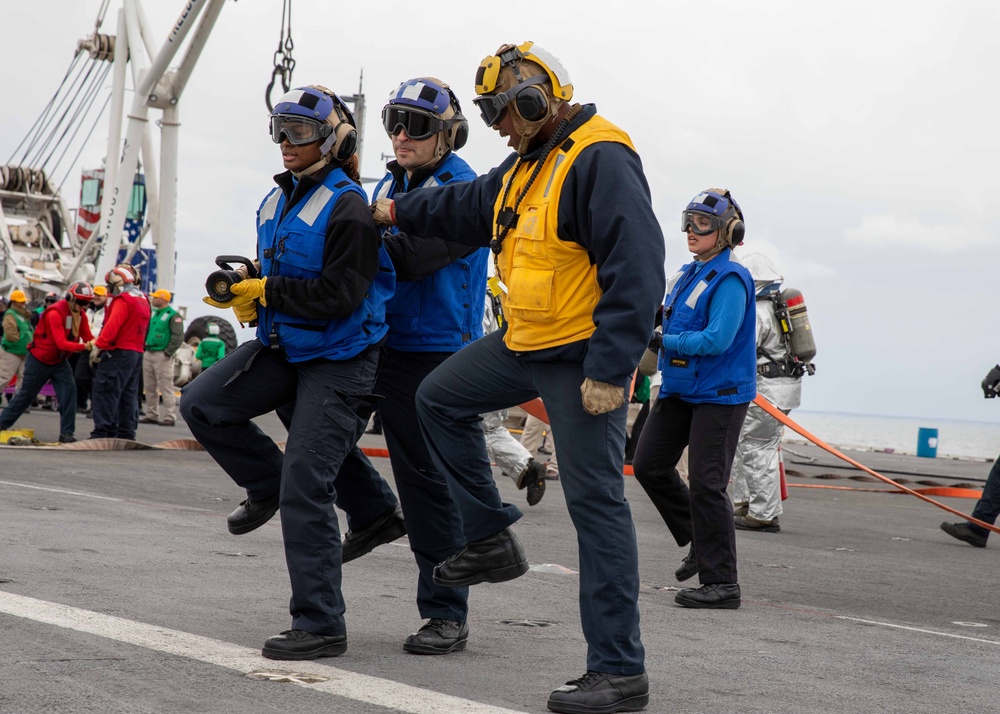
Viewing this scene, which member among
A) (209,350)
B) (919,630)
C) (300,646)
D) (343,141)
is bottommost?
(919,630)

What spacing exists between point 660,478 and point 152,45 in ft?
71.1

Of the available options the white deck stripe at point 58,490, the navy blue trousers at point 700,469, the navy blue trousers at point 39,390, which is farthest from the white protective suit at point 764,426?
the navy blue trousers at point 39,390

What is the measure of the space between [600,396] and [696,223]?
9.97 feet

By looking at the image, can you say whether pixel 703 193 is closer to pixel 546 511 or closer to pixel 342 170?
pixel 342 170

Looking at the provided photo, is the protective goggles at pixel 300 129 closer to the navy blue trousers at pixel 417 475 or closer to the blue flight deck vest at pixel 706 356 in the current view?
the navy blue trousers at pixel 417 475

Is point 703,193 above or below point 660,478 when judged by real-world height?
above

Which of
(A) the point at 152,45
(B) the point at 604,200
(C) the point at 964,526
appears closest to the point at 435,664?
(B) the point at 604,200

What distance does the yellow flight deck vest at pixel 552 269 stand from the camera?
144 inches

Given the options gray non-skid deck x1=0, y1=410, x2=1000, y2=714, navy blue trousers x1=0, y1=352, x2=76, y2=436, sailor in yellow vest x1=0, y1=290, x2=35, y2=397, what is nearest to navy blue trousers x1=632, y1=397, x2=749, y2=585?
gray non-skid deck x1=0, y1=410, x2=1000, y2=714

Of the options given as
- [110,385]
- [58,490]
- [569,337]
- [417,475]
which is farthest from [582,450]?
[110,385]

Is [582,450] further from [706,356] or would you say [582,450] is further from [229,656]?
[706,356]

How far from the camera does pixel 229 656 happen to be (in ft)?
12.6

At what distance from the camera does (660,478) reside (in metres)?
6.21

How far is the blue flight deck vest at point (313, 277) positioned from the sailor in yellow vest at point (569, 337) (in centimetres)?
39
